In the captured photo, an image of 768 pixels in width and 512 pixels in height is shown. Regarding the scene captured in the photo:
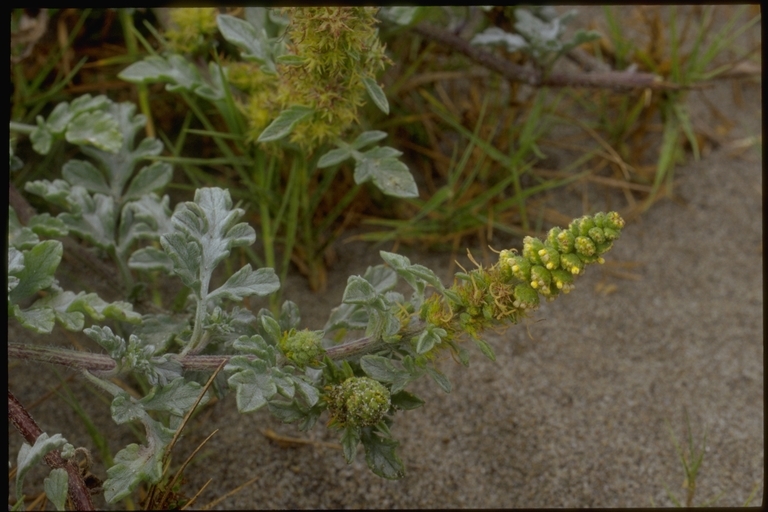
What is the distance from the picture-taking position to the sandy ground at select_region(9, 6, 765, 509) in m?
1.84

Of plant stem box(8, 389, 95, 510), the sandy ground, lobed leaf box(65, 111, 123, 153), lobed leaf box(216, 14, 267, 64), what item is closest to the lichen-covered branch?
the sandy ground

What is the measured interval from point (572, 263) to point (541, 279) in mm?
57

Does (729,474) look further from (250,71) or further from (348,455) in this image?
(250,71)

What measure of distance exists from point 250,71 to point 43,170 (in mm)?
755

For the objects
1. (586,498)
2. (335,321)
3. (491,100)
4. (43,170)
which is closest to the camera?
(335,321)

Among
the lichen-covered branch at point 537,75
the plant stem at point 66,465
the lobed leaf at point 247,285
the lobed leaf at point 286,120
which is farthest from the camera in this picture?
the lichen-covered branch at point 537,75

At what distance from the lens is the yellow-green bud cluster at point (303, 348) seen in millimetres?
1381

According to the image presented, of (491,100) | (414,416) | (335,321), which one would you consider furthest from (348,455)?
(491,100)

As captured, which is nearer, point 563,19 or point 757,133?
point 563,19

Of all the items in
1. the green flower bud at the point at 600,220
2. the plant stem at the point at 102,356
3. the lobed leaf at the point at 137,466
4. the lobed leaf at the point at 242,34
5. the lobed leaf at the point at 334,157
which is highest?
the lobed leaf at the point at 242,34

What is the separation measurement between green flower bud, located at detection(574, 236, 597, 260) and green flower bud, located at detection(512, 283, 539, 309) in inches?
4.3

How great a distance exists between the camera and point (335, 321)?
5.31ft

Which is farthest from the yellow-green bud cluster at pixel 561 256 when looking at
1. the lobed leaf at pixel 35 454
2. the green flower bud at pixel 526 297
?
the lobed leaf at pixel 35 454

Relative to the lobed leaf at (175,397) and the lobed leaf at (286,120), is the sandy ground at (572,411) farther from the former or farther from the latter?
the lobed leaf at (286,120)
